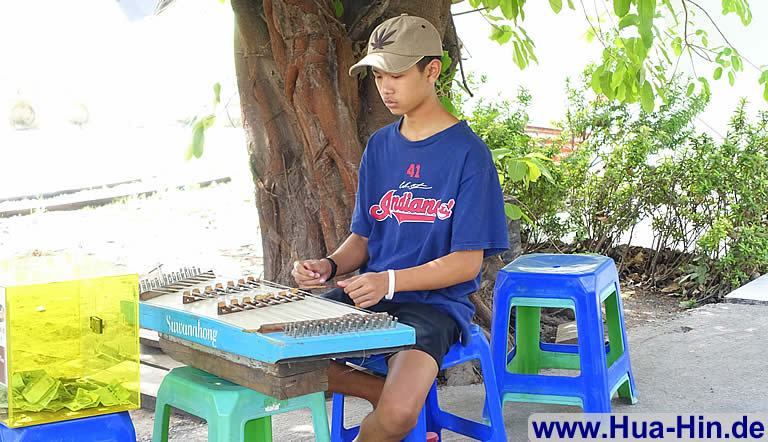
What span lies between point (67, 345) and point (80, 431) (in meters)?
0.23

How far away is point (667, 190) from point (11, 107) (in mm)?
11011

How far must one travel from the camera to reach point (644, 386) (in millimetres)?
4383

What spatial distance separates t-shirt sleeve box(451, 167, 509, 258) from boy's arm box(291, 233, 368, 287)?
45cm

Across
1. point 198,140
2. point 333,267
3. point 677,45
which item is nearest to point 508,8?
point 333,267

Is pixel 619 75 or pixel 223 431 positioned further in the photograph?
pixel 619 75

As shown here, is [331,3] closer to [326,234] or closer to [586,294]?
[326,234]

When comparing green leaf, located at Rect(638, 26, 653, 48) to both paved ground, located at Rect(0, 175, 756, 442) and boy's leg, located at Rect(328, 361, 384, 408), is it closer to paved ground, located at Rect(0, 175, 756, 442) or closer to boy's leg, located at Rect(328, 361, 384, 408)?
paved ground, located at Rect(0, 175, 756, 442)

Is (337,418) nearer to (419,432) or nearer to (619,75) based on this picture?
(419,432)

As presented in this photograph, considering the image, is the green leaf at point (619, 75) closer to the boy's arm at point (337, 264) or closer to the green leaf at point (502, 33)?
the green leaf at point (502, 33)

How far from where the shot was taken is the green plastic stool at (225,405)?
8.43ft

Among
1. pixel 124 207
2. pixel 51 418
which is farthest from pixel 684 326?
pixel 124 207

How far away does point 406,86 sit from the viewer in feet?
10.3

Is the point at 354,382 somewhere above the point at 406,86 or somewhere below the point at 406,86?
below

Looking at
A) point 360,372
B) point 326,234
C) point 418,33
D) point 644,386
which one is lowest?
point 644,386
